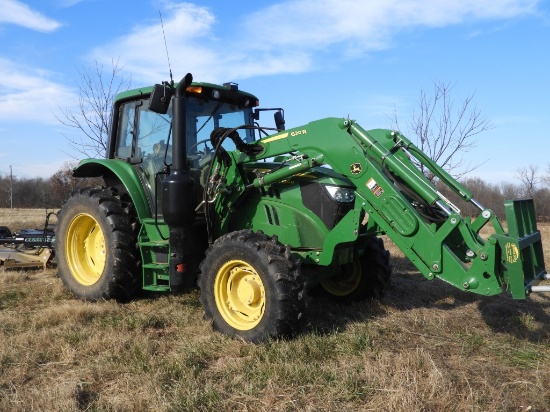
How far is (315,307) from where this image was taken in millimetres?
5480

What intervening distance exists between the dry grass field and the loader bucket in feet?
1.92

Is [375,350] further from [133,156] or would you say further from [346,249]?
[133,156]

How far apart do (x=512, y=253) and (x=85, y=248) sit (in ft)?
16.1

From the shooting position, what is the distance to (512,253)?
3.70 meters

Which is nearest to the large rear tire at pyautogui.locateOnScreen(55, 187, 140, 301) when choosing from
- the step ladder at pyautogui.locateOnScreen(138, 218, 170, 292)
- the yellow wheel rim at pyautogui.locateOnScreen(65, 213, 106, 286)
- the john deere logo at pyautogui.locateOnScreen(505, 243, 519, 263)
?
the yellow wheel rim at pyautogui.locateOnScreen(65, 213, 106, 286)

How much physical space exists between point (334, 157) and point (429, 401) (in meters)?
2.30

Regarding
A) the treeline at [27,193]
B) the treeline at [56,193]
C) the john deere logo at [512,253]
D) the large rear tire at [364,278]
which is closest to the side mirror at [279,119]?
the large rear tire at [364,278]

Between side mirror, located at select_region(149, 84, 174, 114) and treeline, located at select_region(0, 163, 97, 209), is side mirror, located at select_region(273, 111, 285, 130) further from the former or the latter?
treeline, located at select_region(0, 163, 97, 209)

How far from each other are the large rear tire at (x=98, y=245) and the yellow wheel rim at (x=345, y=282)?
7.30ft

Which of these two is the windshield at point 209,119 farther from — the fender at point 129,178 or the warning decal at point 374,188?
the warning decal at point 374,188

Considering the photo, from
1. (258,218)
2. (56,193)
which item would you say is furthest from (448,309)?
(56,193)

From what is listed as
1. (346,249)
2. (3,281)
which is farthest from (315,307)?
(3,281)

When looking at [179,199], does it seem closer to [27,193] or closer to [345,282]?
[345,282]

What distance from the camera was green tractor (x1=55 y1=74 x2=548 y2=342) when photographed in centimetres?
410
